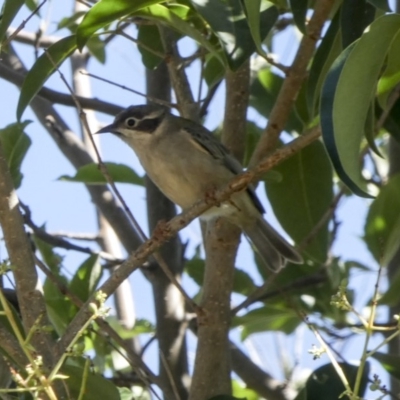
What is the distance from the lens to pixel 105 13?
Result: 2998mm

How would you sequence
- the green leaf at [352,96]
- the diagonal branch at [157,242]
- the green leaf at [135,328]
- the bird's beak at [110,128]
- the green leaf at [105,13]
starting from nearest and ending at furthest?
1. the green leaf at [352,96]
2. the diagonal branch at [157,242]
3. the green leaf at [105,13]
4. the green leaf at [135,328]
5. the bird's beak at [110,128]

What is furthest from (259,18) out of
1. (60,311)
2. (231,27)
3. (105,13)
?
(60,311)

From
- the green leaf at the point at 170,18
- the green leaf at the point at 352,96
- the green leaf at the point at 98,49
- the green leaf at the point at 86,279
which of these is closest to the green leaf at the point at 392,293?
the green leaf at the point at 86,279

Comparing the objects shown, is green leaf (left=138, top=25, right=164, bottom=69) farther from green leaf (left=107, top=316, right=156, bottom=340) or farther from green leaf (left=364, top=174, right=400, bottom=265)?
green leaf (left=107, top=316, right=156, bottom=340)

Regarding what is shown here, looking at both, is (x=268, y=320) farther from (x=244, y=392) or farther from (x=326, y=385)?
(x=326, y=385)

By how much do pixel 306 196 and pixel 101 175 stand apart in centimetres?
107

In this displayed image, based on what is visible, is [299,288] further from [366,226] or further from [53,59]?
[53,59]

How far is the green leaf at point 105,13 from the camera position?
2973 mm

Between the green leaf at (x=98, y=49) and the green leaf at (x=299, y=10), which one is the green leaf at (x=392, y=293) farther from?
the green leaf at (x=98, y=49)

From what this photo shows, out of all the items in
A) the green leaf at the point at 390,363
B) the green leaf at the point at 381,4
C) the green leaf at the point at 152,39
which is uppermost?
the green leaf at the point at 152,39

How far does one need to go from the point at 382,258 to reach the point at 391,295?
1.17 meters

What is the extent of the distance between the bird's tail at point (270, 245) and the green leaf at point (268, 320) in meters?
0.22

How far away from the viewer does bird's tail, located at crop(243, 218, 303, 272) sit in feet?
15.2

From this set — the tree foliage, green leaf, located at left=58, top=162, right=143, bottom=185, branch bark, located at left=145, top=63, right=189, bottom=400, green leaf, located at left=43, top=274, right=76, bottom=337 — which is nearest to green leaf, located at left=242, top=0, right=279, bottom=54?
the tree foliage
